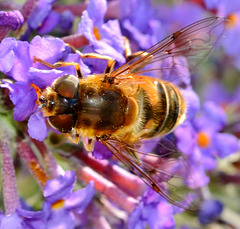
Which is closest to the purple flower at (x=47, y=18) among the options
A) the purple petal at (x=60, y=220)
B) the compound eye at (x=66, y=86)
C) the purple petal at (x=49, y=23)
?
the purple petal at (x=49, y=23)

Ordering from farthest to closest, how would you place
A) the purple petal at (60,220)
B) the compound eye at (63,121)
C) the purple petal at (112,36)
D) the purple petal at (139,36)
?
the purple petal at (139,36)
the purple petal at (112,36)
the purple petal at (60,220)
the compound eye at (63,121)

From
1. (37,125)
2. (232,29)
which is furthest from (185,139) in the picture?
(232,29)

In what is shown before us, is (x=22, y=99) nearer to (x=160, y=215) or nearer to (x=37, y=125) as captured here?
(x=37, y=125)

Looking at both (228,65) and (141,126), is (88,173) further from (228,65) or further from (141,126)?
(228,65)

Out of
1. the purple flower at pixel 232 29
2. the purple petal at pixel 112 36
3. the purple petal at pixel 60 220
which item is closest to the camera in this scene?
the purple petal at pixel 60 220

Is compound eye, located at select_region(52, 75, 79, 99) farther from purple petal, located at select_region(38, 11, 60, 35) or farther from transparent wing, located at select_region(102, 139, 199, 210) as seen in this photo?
purple petal, located at select_region(38, 11, 60, 35)

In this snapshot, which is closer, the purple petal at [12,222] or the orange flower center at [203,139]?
the purple petal at [12,222]

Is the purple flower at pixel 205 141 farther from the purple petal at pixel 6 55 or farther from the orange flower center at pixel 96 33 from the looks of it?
the purple petal at pixel 6 55

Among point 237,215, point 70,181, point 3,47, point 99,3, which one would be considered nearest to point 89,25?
point 99,3
